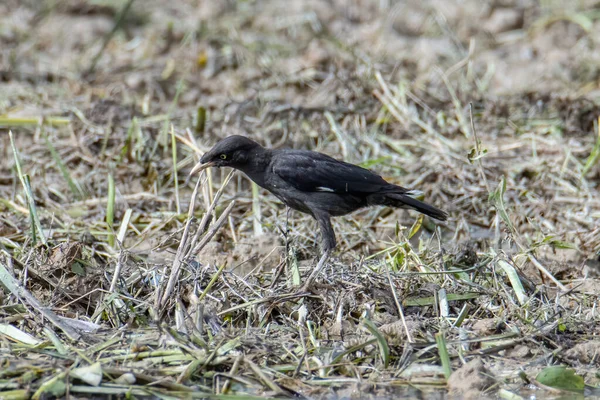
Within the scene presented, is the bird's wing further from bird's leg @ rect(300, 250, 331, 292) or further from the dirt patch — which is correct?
the dirt patch

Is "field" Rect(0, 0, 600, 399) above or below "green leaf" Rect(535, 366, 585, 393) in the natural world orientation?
below

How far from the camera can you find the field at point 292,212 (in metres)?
4.73

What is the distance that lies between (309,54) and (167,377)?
21.4ft

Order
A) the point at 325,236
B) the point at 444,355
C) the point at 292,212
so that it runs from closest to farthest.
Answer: the point at 444,355 → the point at 325,236 → the point at 292,212

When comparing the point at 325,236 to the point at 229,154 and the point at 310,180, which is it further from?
the point at 229,154

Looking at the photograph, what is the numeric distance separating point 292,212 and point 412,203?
135 centimetres

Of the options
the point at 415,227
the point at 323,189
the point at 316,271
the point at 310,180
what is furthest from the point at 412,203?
the point at 316,271

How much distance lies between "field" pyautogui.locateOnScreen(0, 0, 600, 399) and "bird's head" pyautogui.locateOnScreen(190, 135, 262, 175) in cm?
16

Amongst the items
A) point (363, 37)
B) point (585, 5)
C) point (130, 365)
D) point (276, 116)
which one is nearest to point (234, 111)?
point (276, 116)

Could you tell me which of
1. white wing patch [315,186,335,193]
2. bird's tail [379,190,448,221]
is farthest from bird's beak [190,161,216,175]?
bird's tail [379,190,448,221]

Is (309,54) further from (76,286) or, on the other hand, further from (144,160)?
(76,286)

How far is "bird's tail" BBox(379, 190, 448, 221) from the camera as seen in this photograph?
20.6 ft

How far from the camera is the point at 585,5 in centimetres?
1157

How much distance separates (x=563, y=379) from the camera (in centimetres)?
461
